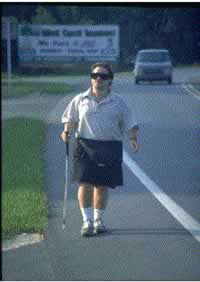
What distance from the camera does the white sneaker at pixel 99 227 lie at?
302 inches

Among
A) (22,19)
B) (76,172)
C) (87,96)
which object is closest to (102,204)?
(76,172)

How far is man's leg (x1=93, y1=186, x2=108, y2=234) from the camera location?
7.57 metres

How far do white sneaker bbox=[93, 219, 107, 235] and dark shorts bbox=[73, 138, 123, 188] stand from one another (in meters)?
0.27

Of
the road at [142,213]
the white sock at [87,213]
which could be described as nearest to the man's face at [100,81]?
the road at [142,213]

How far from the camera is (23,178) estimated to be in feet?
28.9

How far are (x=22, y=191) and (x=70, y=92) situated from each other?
124 cm

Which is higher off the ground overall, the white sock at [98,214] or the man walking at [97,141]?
the man walking at [97,141]

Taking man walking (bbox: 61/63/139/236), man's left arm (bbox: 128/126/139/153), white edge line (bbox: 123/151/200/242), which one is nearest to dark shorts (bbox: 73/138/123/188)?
man walking (bbox: 61/63/139/236)

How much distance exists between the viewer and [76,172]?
7641 millimetres

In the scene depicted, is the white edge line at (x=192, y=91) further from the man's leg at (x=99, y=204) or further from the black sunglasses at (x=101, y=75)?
the man's leg at (x=99, y=204)

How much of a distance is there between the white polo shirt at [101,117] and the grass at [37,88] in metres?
0.19

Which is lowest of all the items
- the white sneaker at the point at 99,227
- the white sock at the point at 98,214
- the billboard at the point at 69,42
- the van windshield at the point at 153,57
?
the white sneaker at the point at 99,227

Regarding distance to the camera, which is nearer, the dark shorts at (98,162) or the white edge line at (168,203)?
the dark shorts at (98,162)

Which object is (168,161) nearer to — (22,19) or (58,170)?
(58,170)
